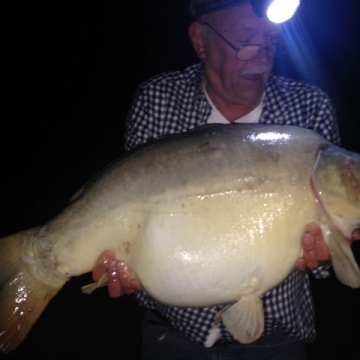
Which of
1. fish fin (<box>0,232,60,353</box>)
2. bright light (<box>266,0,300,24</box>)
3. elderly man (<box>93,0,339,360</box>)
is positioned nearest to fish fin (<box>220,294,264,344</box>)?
elderly man (<box>93,0,339,360</box>)

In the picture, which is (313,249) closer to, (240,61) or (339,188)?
(339,188)

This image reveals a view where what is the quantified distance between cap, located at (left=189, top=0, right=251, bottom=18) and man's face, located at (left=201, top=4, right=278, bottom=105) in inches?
0.9

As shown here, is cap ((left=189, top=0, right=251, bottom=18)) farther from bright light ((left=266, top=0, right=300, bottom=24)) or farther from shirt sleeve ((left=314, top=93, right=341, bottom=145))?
shirt sleeve ((left=314, top=93, right=341, bottom=145))

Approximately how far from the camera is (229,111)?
2.46 meters

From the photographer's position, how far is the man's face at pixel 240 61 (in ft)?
7.71

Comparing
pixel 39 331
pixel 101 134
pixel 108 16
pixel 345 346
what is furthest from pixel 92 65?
pixel 345 346

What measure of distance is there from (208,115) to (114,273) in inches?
40.3

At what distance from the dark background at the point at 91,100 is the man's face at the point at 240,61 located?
76.2 inches

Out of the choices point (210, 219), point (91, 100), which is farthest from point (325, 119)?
point (91, 100)

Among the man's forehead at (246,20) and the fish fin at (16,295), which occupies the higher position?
the man's forehead at (246,20)

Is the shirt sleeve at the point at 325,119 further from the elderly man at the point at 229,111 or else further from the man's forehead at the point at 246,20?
the man's forehead at the point at 246,20

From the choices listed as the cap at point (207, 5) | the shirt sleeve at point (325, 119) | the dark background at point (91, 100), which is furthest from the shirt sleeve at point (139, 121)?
the dark background at point (91, 100)

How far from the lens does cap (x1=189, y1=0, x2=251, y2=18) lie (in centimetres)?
241

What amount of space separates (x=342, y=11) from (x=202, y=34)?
11557 mm
